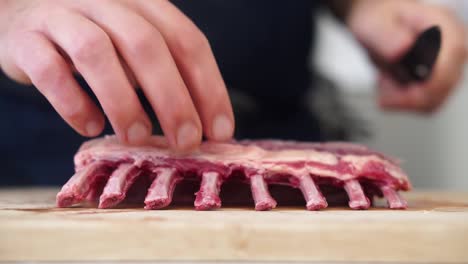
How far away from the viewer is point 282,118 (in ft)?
6.35

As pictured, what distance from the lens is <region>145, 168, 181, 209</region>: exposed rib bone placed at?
0.96 m

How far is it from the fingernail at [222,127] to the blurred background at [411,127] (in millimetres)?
2231

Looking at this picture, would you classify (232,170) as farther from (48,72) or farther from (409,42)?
(409,42)

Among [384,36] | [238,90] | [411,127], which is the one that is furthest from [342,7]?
[411,127]

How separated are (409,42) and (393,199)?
0.67m

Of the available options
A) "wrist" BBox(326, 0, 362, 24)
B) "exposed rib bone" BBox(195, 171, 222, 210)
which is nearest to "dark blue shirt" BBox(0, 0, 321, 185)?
"wrist" BBox(326, 0, 362, 24)

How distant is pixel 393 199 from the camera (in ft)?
3.43

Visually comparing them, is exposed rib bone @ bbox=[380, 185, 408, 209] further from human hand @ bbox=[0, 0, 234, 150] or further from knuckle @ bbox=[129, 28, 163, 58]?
knuckle @ bbox=[129, 28, 163, 58]

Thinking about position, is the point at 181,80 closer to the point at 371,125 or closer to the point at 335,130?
the point at 335,130

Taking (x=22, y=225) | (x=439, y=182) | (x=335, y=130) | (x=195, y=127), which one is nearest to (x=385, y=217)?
(x=195, y=127)

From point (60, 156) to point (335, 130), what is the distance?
2.80ft

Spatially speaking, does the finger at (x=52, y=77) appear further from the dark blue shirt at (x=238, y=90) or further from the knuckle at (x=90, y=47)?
the dark blue shirt at (x=238, y=90)

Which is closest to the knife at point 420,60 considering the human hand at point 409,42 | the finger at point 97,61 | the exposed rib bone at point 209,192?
the human hand at point 409,42

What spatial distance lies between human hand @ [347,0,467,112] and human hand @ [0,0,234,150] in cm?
80
